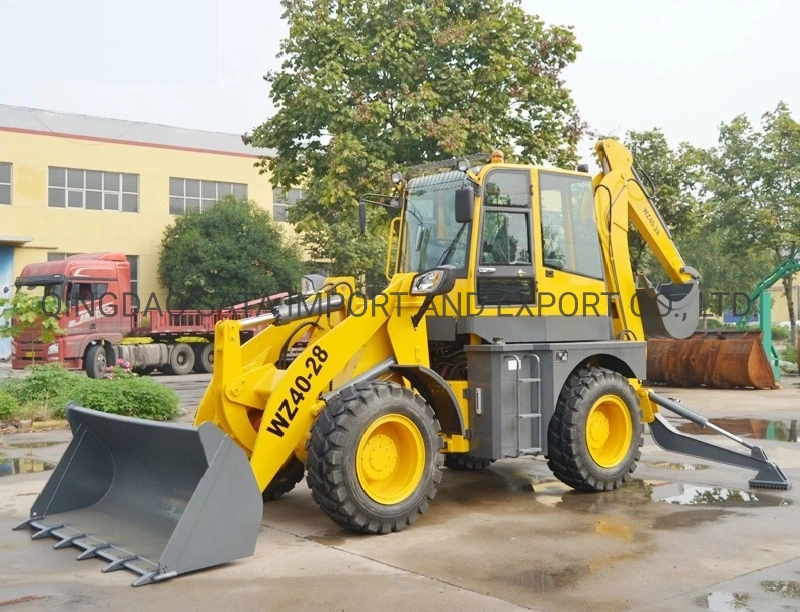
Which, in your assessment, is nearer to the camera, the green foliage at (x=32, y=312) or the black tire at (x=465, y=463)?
the black tire at (x=465, y=463)

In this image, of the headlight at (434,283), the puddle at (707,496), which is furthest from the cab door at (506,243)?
the puddle at (707,496)

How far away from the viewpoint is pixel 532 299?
8.58 metres

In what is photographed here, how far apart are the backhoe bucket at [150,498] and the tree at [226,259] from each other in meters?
28.9

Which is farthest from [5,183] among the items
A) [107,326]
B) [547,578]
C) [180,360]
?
[547,578]

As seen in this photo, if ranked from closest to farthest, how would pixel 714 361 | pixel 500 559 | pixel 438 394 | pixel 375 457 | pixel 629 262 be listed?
pixel 500 559, pixel 375 457, pixel 438 394, pixel 629 262, pixel 714 361

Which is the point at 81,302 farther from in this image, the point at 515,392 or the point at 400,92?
the point at 515,392

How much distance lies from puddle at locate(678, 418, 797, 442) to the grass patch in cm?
772

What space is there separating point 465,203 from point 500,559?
293 cm

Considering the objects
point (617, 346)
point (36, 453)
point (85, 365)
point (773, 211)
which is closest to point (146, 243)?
point (85, 365)

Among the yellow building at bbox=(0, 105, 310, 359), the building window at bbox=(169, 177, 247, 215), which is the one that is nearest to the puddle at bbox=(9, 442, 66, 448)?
the yellow building at bbox=(0, 105, 310, 359)

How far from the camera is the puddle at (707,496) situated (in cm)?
834

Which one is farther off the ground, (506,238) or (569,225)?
(569,225)

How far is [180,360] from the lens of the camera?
2702 centimetres

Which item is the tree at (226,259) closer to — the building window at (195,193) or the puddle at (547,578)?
the building window at (195,193)
